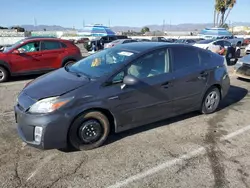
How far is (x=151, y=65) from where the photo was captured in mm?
4098

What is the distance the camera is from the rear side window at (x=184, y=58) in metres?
4.41

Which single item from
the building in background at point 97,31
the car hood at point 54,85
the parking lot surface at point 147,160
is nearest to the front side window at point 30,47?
the parking lot surface at point 147,160

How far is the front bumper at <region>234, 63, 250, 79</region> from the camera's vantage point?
8.09m

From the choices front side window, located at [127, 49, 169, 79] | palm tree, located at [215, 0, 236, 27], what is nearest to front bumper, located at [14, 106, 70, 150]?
front side window, located at [127, 49, 169, 79]

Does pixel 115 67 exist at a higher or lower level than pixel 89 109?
higher

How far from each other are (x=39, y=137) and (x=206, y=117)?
335 cm

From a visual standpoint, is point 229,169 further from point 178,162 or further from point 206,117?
point 206,117

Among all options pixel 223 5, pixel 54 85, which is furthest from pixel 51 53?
pixel 223 5

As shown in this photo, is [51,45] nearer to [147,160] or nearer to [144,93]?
[144,93]

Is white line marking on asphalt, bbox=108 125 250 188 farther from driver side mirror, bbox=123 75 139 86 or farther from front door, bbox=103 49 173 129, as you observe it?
driver side mirror, bbox=123 75 139 86

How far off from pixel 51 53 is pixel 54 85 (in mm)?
5888

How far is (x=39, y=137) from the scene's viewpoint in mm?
3285

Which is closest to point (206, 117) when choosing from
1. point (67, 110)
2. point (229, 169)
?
point (229, 169)

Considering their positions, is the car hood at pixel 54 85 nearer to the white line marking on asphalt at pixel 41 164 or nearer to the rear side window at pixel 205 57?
the white line marking on asphalt at pixel 41 164
